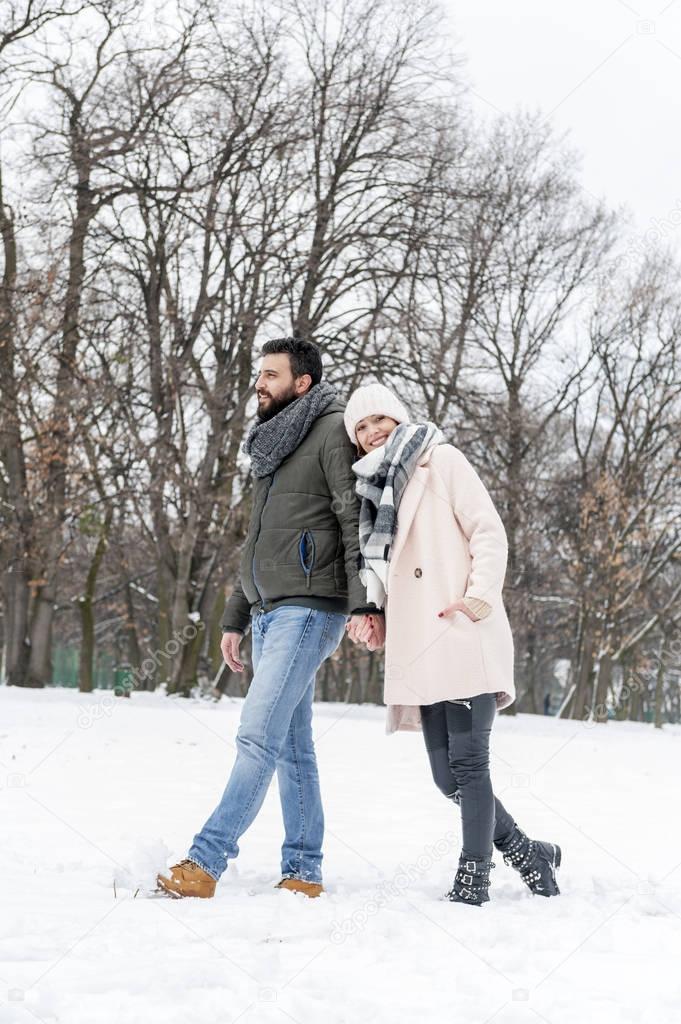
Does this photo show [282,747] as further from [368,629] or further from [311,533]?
[311,533]

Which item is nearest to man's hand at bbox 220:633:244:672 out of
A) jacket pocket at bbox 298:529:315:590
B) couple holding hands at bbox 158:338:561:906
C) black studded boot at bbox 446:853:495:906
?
couple holding hands at bbox 158:338:561:906

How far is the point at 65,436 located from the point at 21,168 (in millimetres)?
3870

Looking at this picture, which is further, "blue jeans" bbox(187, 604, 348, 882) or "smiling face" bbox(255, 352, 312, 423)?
"smiling face" bbox(255, 352, 312, 423)

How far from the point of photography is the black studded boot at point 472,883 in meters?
3.99

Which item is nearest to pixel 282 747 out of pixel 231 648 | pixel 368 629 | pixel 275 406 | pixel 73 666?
pixel 231 648

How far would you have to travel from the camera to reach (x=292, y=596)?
4.21 meters

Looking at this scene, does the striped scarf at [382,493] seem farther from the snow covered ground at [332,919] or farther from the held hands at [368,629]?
the snow covered ground at [332,919]

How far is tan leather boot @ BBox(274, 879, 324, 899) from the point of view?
4.06 meters

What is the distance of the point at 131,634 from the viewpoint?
3272cm

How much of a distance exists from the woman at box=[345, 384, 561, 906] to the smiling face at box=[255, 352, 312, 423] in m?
0.29

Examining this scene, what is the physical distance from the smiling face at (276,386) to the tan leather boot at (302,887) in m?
1.79

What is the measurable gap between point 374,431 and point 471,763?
1.32 meters

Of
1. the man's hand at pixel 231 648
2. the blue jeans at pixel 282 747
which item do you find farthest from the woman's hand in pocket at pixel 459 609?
the man's hand at pixel 231 648

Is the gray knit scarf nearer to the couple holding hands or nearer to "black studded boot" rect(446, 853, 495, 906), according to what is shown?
the couple holding hands
